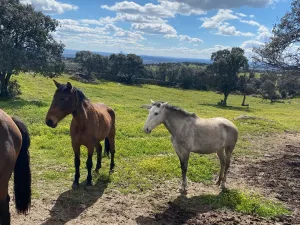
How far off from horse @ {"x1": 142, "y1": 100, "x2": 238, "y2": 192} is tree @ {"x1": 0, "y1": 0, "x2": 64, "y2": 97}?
2029 centimetres

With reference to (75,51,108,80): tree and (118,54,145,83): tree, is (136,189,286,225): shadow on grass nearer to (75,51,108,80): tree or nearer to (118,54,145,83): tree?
(75,51,108,80): tree

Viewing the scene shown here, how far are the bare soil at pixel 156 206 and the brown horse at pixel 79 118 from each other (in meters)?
0.90

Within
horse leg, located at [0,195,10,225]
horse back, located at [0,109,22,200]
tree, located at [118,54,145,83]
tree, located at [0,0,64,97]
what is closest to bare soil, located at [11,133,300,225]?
horse leg, located at [0,195,10,225]

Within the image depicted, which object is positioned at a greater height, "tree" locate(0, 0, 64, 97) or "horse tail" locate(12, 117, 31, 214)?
"tree" locate(0, 0, 64, 97)

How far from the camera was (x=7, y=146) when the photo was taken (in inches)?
186

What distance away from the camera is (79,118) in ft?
25.5

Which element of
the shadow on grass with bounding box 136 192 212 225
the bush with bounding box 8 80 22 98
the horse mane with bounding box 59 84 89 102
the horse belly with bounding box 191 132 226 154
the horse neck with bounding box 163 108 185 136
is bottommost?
the shadow on grass with bounding box 136 192 212 225

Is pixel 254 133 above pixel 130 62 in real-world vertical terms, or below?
below

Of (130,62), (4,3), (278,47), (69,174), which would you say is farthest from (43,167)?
(130,62)

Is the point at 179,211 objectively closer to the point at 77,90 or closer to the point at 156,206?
the point at 156,206

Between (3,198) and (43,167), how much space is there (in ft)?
15.2

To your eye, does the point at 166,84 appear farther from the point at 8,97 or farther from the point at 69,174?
the point at 69,174

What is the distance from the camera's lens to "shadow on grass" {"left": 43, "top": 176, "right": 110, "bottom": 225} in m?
6.45

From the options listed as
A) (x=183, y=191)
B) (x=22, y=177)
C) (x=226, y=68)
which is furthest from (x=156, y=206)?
(x=226, y=68)
